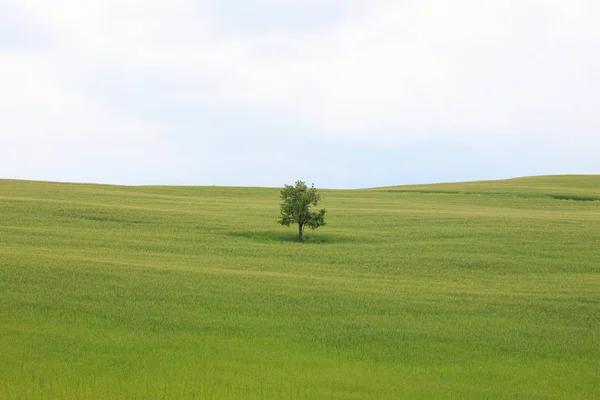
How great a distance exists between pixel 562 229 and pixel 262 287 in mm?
22047

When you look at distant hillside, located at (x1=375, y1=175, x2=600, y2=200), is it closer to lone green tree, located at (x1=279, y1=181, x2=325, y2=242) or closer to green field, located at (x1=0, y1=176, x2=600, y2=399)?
green field, located at (x1=0, y1=176, x2=600, y2=399)

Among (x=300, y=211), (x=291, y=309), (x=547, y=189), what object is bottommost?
(x=291, y=309)

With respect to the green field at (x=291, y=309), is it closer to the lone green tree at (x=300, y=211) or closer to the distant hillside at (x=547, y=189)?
the lone green tree at (x=300, y=211)

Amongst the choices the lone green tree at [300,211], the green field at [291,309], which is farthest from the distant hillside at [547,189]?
the lone green tree at [300,211]

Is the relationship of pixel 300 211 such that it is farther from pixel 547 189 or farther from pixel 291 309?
pixel 547 189

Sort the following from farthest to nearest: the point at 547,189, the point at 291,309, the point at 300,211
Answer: the point at 547,189, the point at 300,211, the point at 291,309

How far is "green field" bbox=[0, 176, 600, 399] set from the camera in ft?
40.9

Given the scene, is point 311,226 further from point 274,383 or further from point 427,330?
point 274,383

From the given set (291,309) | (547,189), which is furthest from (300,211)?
(547,189)

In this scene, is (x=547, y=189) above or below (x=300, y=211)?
above

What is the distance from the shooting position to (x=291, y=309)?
715 inches

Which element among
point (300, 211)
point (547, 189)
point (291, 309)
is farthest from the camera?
point (547, 189)

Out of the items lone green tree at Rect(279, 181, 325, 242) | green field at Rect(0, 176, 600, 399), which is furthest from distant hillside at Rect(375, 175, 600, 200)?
lone green tree at Rect(279, 181, 325, 242)

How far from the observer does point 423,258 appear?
28.6m
